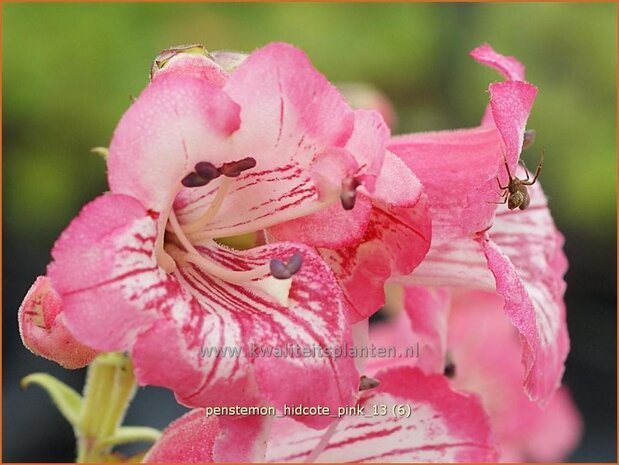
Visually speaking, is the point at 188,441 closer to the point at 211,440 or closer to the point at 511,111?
the point at 211,440

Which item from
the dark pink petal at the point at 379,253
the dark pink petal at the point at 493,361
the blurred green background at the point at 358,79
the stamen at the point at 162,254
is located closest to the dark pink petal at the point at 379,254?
the dark pink petal at the point at 379,253

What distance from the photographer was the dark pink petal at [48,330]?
1.78 feet

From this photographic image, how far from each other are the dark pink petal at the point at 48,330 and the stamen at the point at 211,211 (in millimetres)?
94

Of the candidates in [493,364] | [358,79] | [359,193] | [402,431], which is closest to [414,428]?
[402,431]

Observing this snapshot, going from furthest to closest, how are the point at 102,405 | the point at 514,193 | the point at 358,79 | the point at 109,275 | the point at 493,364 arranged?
the point at 358,79 → the point at 493,364 → the point at 102,405 → the point at 514,193 → the point at 109,275

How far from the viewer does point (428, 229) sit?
1.95 feet

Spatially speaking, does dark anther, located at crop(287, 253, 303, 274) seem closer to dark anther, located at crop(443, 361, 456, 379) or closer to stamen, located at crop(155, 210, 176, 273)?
stamen, located at crop(155, 210, 176, 273)

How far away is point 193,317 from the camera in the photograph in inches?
21.1

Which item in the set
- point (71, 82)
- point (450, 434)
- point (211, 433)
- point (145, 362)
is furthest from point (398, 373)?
point (71, 82)

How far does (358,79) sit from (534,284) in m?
1.24

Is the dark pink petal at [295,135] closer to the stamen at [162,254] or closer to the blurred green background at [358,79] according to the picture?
the stamen at [162,254]

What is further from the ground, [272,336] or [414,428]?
[272,336]

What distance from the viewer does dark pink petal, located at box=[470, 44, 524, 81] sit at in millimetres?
646

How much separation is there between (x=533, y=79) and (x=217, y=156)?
5.26 ft
